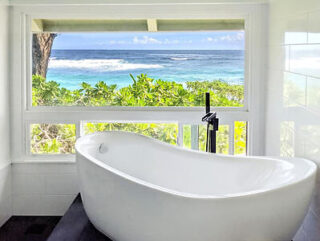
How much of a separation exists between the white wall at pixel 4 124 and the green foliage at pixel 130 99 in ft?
0.86

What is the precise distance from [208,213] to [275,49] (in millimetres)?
1802

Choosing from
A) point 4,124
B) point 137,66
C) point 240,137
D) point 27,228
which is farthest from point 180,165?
point 4,124

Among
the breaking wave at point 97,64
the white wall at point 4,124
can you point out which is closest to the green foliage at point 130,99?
the breaking wave at point 97,64

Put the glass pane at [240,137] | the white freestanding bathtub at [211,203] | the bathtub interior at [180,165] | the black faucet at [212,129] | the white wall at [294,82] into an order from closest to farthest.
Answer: the white freestanding bathtub at [211,203] < the white wall at [294,82] < the bathtub interior at [180,165] < the black faucet at [212,129] < the glass pane at [240,137]

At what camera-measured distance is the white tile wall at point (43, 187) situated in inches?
148

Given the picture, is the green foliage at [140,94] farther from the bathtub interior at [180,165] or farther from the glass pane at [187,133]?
the bathtub interior at [180,165]

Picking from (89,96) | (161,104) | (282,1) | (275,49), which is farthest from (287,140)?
(89,96)

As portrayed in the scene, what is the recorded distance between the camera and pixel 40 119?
379 centimetres

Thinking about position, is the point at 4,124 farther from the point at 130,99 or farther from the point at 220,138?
the point at 220,138

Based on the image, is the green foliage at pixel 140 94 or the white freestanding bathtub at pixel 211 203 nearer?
the white freestanding bathtub at pixel 211 203

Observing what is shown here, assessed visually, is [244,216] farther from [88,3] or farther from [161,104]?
[88,3]

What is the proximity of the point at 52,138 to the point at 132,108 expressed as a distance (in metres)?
0.79

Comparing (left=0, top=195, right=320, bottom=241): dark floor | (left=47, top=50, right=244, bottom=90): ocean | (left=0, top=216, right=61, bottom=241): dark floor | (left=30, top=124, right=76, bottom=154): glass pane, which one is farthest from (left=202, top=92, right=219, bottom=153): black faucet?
(left=0, top=216, right=61, bottom=241): dark floor

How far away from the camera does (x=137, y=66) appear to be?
3.87 m
